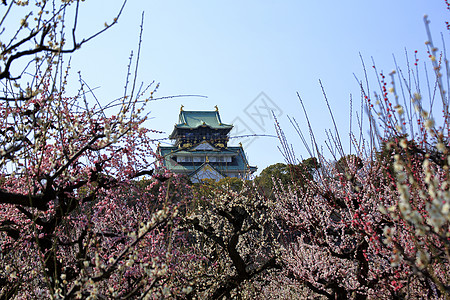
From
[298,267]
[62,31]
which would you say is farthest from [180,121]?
[62,31]

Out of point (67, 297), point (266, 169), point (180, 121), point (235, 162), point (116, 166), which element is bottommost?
point (67, 297)

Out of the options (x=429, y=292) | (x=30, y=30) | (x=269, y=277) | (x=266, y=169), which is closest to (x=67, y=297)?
(x=30, y=30)

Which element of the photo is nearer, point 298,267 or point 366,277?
point 366,277

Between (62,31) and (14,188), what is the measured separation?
101 inches

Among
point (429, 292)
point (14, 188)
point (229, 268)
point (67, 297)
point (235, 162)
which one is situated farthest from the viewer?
point (235, 162)

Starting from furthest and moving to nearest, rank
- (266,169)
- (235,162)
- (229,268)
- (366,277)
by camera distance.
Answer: (235,162), (266,169), (229,268), (366,277)

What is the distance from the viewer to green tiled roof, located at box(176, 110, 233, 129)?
40.9m

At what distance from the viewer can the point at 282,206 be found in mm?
8023

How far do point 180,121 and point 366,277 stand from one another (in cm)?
3682

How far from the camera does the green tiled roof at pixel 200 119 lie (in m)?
40.9

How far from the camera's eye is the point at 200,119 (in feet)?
137

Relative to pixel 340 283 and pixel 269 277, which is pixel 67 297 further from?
pixel 269 277

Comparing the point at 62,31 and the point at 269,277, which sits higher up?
the point at 62,31

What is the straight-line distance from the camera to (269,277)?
9922 millimetres
